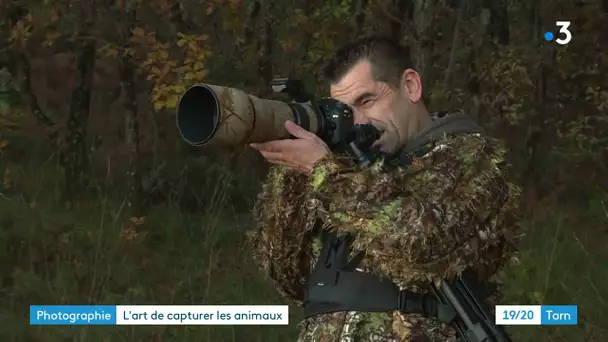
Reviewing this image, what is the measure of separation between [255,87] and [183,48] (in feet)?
1.91

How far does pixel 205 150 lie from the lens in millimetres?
6406

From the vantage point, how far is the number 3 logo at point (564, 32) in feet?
21.8

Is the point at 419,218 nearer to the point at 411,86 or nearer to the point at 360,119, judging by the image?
the point at 360,119

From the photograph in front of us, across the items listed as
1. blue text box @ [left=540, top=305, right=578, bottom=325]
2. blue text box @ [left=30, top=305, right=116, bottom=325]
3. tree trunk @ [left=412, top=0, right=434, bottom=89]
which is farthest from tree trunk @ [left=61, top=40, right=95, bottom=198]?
blue text box @ [left=540, top=305, right=578, bottom=325]

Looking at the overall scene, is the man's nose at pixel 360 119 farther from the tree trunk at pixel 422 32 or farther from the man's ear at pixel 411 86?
the tree trunk at pixel 422 32

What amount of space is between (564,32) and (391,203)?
5.14 metres

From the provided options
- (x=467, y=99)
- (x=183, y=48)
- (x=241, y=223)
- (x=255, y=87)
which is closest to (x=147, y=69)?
(x=183, y=48)

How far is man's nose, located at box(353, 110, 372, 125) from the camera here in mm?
2199

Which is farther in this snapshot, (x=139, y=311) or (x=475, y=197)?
(x=139, y=311)

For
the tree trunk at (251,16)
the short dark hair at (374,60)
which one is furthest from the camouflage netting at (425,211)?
the tree trunk at (251,16)

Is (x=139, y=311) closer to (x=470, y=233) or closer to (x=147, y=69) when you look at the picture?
(x=147, y=69)

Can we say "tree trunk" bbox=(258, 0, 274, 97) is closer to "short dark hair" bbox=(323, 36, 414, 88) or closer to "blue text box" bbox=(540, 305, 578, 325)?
"blue text box" bbox=(540, 305, 578, 325)

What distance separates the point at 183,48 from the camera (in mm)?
5840

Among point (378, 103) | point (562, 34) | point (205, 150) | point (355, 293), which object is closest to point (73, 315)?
point (205, 150)
